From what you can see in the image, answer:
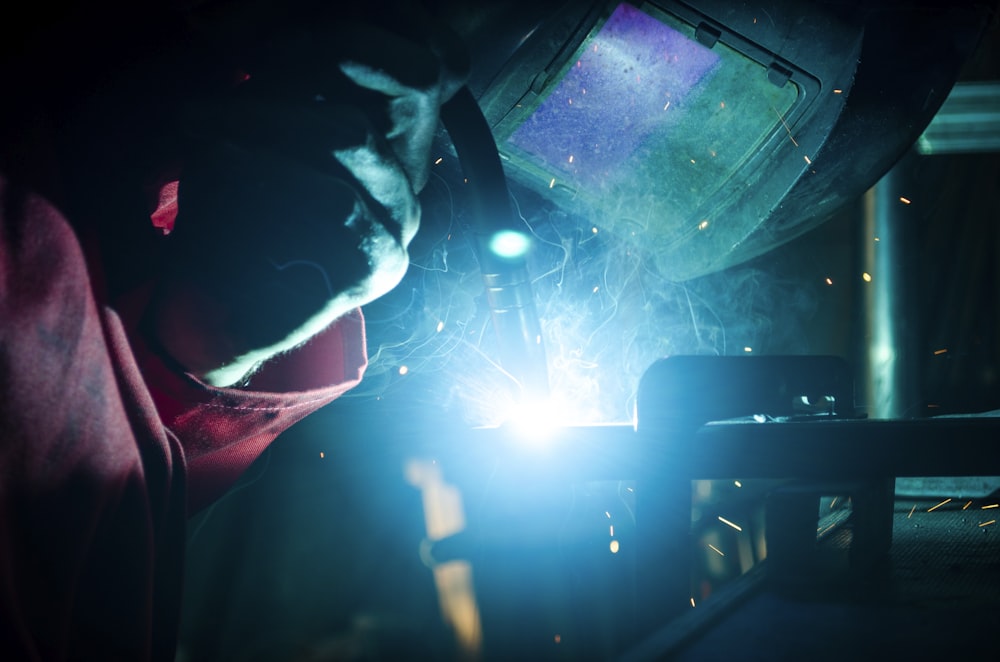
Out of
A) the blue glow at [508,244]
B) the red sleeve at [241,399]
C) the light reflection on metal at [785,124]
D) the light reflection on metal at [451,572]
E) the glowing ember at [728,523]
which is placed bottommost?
the glowing ember at [728,523]

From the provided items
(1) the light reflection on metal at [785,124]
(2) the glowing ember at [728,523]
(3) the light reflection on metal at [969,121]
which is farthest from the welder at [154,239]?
(2) the glowing ember at [728,523]

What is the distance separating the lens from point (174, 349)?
649 mm

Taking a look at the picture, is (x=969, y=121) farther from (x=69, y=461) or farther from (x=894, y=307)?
(x=69, y=461)

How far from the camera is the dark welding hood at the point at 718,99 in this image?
95 cm

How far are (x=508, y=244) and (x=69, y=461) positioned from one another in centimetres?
64

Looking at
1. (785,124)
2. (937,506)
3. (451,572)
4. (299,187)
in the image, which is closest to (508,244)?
(299,187)

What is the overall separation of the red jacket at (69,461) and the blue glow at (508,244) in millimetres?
511

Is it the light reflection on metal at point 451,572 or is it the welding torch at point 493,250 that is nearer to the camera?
the welding torch at point 493,250

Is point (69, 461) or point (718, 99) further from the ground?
point (718, 99)

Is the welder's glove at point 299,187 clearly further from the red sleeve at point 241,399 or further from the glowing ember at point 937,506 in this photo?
the glowing ember at point 937,506

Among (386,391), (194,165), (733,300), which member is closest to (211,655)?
(386,391)

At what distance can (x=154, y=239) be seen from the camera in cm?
59

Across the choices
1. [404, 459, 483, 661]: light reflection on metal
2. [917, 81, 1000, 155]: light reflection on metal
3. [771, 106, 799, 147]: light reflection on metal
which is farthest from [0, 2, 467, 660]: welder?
[917, 81, 1000, 155]: light reflection on metal

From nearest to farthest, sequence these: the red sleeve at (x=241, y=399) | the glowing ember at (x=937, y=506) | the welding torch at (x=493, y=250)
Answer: the red sleeve at (x=241, y=399)
the welding torch at (x=493, y=250)
the glowing ember at (x=937, y=506)
